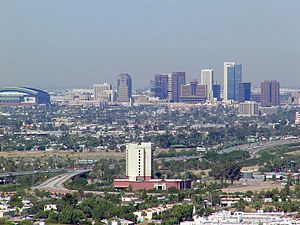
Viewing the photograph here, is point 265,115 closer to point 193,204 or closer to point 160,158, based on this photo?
point 160,158

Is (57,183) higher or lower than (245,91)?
lower

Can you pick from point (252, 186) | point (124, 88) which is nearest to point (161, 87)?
point (124, 88)

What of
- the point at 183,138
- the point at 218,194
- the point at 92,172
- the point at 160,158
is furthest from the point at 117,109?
the point at 218,194

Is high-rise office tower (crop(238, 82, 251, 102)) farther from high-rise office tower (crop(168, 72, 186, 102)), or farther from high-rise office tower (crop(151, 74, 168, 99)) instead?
high-rise office tower (crop(151, 74, 168, 99))

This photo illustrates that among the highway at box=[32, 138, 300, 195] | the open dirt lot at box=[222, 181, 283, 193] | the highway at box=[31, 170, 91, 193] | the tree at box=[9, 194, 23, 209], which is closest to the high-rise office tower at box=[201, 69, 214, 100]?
the highway at box=[32, 138, 300, 195]

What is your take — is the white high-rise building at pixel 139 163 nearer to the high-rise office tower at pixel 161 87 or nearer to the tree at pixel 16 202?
the tree at pixel 16 202

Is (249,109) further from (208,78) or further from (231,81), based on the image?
(208,78)

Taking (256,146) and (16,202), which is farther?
(256,146)
